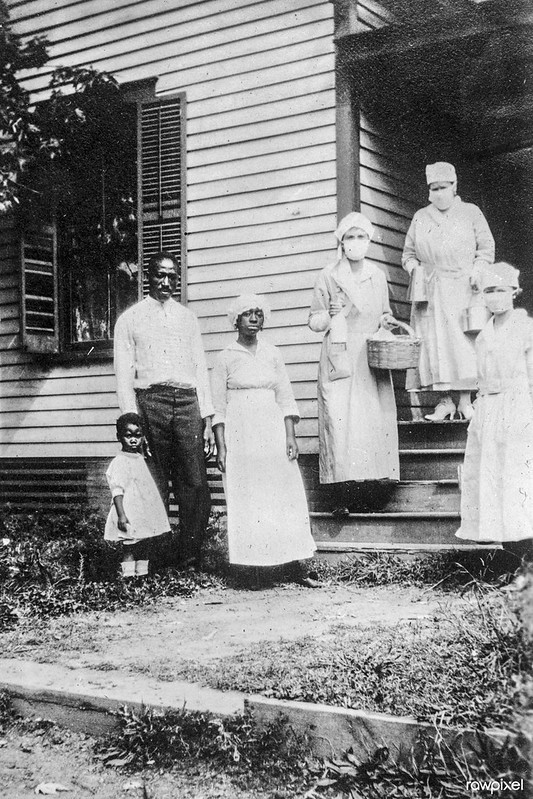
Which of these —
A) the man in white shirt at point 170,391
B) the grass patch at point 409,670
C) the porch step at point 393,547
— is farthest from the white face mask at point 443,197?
the grass patch at point 409,670

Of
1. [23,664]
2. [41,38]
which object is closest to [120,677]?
[23,664]

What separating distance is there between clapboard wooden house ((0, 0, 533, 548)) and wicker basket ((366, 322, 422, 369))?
70cm

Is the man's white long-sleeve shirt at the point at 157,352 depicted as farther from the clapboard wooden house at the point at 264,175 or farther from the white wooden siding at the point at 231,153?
the white wooden siding at the point at 231,153

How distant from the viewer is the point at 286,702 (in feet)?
10.3

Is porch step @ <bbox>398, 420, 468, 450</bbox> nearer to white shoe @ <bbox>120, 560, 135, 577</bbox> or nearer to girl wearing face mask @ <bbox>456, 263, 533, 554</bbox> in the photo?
girl wearing face mask @ <bbox>456, 263, 533, 554</bbox>

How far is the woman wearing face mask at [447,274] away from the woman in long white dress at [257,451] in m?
1.46

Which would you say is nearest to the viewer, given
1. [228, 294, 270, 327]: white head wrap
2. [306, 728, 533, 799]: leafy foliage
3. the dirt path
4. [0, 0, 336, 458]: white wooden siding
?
[306, 728, 533, 799]: leafy foliage

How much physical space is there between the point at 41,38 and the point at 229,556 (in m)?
5.99

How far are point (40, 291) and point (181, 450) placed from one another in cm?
365

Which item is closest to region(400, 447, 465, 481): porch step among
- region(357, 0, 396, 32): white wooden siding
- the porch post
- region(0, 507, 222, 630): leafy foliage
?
region(0, 507, 222, 630): leafy foliage

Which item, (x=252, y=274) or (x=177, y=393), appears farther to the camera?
(x=252, y=274)

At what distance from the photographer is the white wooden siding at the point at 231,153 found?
742cm

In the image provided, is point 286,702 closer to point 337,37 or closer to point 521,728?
point 521,728

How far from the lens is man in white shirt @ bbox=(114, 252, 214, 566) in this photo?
241 inches
